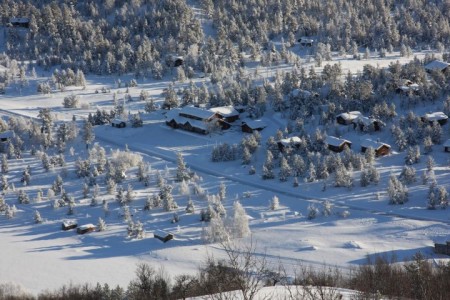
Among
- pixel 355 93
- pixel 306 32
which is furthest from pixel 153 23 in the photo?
pixel 355 93

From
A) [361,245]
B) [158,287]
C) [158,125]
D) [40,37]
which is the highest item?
[40,37]

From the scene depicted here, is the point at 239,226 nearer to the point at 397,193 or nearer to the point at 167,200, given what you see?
the point at 167,200

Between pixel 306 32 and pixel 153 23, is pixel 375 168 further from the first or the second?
pixel 153 23

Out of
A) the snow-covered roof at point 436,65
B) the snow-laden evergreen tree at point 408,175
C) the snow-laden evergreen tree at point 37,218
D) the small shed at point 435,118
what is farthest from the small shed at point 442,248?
the snow-covered roof at point 436,65

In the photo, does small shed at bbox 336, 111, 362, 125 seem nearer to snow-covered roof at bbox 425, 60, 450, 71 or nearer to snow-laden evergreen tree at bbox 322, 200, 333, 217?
snow-covered roof at bbox 425, 60, 450, 71

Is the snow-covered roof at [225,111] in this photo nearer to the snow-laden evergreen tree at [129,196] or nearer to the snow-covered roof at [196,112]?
the snow-covered roof at [196,112]

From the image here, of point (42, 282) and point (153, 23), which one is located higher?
point (153, 23)

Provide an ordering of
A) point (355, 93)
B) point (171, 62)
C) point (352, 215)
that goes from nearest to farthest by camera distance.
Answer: point (352, 215) < point (355, 93) < point (171, 62)

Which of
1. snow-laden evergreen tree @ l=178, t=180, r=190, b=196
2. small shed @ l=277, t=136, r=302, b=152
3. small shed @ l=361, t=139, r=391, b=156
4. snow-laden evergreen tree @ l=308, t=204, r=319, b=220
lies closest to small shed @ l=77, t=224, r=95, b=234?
snow-laden evergreen tree @ l=178, t=180, r=190, b=196
